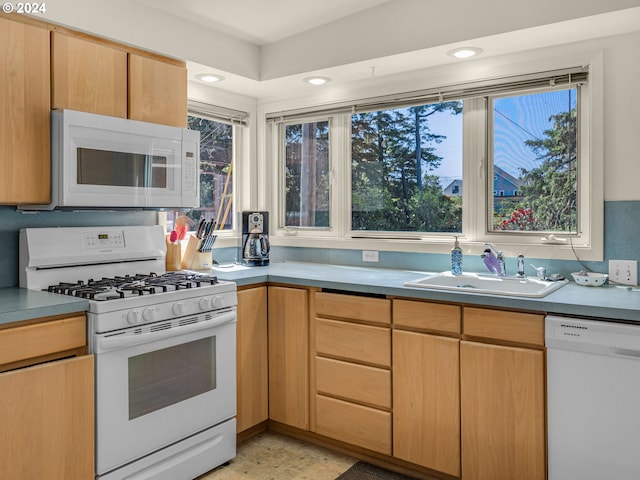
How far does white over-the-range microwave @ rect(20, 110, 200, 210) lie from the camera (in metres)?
2.17

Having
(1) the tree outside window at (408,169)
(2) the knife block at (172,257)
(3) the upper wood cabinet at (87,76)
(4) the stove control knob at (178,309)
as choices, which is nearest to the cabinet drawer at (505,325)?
(1) the tree outside window at (408,169)

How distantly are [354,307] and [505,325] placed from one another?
74 cm

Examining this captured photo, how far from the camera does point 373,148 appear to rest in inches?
129

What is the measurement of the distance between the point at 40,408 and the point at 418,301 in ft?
5.13

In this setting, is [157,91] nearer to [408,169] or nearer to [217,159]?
[217,159]

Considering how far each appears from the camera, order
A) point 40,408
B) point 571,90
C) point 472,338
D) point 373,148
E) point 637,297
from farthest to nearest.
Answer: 1. point 373,148
2. point 571,90
3. point 472,338
4. point 637,297
5. point 40,408

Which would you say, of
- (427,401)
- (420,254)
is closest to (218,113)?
(420,254)

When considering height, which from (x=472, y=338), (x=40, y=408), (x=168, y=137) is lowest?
(x=40, y=408)

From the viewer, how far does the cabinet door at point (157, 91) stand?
8.26 feet

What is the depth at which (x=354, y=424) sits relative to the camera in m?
2.54

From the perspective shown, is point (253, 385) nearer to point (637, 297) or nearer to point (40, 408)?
point (40, 408)

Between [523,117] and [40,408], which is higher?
[523,117]

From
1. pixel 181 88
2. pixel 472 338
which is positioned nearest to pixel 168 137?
pixel 181 88

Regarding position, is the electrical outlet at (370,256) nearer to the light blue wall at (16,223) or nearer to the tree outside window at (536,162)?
the tree outside window at (536,162)
